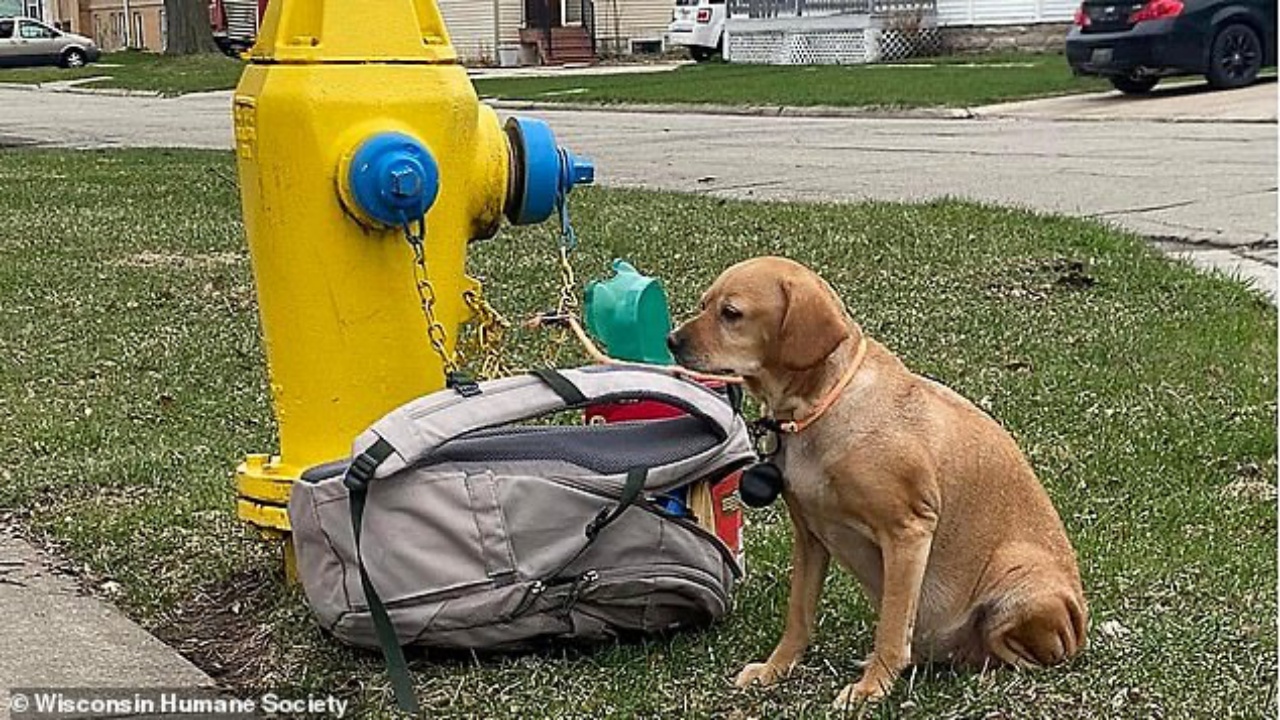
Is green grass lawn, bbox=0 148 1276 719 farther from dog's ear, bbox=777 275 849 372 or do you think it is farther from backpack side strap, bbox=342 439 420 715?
dog's ear, bbox=777 275 849 372

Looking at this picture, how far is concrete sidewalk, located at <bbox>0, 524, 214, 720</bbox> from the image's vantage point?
365 cm

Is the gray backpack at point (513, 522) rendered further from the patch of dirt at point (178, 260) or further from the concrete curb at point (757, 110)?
the concrete curb at point (757, 110)

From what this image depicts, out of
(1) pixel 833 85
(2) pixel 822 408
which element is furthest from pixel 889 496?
(1) pixel 833 85

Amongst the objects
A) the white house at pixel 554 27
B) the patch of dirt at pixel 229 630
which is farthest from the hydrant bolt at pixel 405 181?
the white house at pixel 554 27

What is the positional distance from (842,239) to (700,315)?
5379mm

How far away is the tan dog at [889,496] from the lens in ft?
10.7

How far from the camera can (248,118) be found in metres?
3.88

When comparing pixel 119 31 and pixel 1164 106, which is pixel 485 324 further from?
pixel 119 31

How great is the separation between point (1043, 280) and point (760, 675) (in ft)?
14.8

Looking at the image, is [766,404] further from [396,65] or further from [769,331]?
[396,65]

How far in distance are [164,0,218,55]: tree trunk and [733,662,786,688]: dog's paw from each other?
40.2 meters

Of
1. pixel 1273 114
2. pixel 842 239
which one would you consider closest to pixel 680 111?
pixel 1273 114

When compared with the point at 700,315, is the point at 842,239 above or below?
below

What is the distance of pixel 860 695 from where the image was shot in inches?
131
